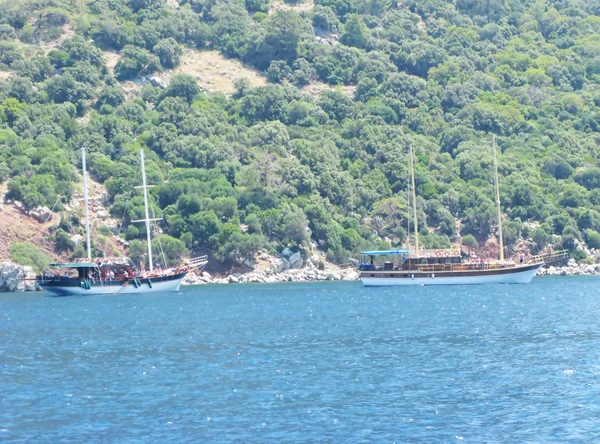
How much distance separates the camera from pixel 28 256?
275 feet

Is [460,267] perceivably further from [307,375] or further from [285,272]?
[307,375]

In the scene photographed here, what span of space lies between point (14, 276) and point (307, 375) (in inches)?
2183

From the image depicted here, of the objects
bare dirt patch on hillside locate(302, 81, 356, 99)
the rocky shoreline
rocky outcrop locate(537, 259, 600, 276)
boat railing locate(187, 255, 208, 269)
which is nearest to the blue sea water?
boat railing locate(187, 255, 208, 269)

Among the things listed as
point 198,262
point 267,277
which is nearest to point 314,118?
point 267,277

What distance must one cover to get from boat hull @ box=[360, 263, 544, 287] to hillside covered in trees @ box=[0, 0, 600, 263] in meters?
12.5

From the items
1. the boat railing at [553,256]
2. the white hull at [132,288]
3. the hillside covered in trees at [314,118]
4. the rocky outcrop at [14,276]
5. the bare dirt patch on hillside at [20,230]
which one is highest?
the hillside covered in trees at [314,118]

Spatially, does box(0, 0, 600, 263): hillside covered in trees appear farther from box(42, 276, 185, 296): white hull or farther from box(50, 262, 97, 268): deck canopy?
box(50, 262, 97, 268): deck canopy

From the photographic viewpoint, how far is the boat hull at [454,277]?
261 ft

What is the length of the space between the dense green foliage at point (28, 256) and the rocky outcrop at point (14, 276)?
51.4 inches

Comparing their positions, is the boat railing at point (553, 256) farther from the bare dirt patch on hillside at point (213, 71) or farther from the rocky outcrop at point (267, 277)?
the bare dirt patch on hillside at point (213, 71)

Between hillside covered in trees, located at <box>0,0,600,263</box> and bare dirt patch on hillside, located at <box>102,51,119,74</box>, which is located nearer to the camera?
hillside covered in trees, located at <box>0,0,600,263</box>

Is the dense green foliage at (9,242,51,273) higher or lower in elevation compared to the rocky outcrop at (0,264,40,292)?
higher

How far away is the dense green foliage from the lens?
273 ft

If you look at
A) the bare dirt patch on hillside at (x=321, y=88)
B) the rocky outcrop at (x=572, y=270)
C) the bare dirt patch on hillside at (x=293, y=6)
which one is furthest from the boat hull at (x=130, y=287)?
the bare dirt patch on hillside at (x=293, y=6)
